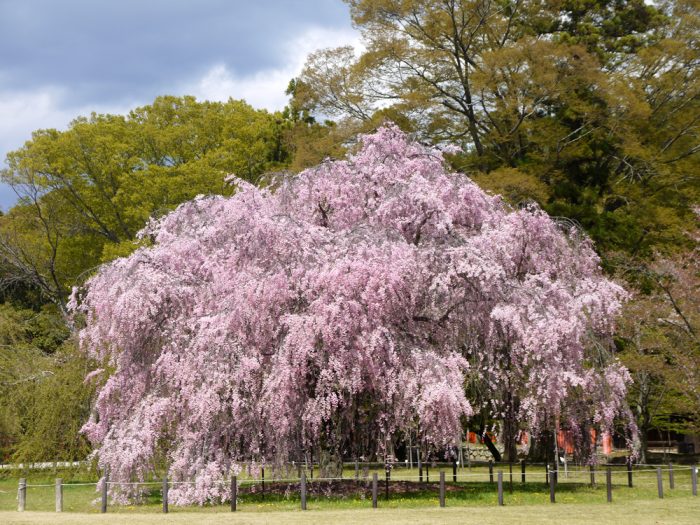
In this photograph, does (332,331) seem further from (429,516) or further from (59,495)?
(59,495)

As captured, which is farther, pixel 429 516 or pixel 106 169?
pixel 106 169

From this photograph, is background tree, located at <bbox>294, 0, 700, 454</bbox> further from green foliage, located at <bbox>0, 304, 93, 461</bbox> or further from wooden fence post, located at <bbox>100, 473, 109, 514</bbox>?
wooden fence post, located at <bbox>100, 473, 109, 514</bbox>

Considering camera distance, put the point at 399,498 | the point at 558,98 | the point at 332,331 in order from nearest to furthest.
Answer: the point at 332,331, the point at 399,498, the point at 558,98

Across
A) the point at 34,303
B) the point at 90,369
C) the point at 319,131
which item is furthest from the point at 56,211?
the point at 90,369

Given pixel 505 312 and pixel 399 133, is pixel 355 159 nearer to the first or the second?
pixel 399 133

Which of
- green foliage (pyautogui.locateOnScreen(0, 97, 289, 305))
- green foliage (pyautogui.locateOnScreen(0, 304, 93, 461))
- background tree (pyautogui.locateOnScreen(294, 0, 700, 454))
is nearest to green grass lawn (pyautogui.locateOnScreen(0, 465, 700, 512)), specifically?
green foliage (pyautogui.locateOnScreen(0, 304, 93, 461))

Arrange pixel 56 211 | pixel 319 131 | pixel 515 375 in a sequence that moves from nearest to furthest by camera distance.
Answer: pixel 515 375 < pixel 319 131 < pixel 56 211

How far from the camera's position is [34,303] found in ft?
175

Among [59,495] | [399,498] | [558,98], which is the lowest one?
[399,498]

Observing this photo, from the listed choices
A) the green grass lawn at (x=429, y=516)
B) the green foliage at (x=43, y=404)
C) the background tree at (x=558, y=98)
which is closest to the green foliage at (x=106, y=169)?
the background tree at (x=558, y=98)

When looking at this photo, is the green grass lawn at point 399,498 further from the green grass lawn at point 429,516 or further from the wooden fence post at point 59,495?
the green grass lawn at point 429,516

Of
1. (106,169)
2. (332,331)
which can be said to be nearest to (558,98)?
(332,331)

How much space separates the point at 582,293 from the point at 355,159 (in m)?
7.54

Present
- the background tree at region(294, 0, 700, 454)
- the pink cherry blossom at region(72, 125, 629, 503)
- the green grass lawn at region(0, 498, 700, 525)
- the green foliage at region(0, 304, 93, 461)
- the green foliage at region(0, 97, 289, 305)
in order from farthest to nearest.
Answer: the green foliage at region(0, 97, 289, 305) → the background tree at region(294, 0, 700, 454) → the green foliage at region(0, 304, 93, 461) → the pink cherry blossom at region(72, 125, 629, 503) → the green grass lawn at region(0, 498, 700, 525)
